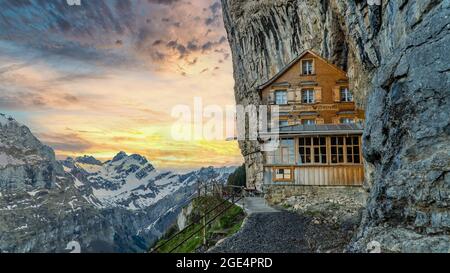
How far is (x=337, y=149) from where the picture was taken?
23188 millimetres

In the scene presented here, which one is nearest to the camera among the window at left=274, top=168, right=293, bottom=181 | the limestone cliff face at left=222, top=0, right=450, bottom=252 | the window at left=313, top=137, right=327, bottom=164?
the limestone cliff face at left=222, top=0, right=450, bottom=252

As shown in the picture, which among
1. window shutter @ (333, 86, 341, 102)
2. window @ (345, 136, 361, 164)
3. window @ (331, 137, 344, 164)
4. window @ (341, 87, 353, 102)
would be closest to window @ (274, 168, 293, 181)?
window @ (331, 137, 344, 164)

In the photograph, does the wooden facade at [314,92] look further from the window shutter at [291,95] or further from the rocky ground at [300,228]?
the rocky ground at [300,228]

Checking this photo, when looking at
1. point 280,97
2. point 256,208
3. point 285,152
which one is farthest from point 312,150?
point 280,97

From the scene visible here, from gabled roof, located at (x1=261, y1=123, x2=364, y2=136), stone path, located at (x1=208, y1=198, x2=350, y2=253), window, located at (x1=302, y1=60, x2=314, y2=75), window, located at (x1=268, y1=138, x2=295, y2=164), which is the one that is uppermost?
window, located at (x1=302, y1=60, x2=314, y2=75)

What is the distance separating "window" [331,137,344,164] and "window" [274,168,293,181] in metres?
2.74

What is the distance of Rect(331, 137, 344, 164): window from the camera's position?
75.7 ft

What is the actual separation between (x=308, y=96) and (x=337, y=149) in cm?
845

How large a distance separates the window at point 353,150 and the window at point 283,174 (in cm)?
366

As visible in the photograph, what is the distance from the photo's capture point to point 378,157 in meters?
15.4

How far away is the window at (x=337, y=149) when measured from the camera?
23078 millimetres

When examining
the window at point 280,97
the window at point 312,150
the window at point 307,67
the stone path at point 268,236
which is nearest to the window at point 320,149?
the window at point 312,150

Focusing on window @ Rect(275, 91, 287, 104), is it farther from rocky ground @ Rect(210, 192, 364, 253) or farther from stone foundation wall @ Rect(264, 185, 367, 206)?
rocky ground @ Rect(210, 192, 364, 253)
